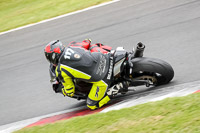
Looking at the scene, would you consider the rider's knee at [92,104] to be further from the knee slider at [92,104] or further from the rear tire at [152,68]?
the rear tire at [152,68]

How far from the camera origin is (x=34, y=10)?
526 inches

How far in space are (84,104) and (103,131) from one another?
2.38 m

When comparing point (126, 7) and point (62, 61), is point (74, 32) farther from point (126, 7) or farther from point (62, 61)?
point (62, 61)

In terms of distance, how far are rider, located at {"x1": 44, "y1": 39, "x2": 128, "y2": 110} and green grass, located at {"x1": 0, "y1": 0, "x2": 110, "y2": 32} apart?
6497 millimetres

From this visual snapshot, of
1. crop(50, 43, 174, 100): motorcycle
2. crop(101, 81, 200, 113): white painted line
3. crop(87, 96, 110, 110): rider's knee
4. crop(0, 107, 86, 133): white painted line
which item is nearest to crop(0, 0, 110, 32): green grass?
crop(0, 107, 86, 133): white painted line

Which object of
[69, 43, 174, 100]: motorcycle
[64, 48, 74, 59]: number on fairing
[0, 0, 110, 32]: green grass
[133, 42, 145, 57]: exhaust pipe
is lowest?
[69, 43, 174, 100]: motorcycle

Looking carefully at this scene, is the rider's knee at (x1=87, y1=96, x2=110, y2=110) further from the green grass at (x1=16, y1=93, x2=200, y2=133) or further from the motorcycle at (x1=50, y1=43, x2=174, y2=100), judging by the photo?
the green grass at (x1=16, y1=93, x2=200, y2=133)

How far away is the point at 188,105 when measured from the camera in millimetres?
4316

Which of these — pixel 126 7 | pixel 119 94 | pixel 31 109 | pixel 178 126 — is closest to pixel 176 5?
pixel 126 7

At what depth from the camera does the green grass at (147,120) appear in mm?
3865

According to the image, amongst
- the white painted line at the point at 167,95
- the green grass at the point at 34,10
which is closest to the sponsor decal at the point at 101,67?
the white painted line at the point at 167,95

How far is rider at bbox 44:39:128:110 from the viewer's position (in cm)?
563

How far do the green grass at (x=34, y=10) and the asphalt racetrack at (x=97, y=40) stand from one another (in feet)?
2.67

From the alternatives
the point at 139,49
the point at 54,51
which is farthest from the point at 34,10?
the point at 139,49
